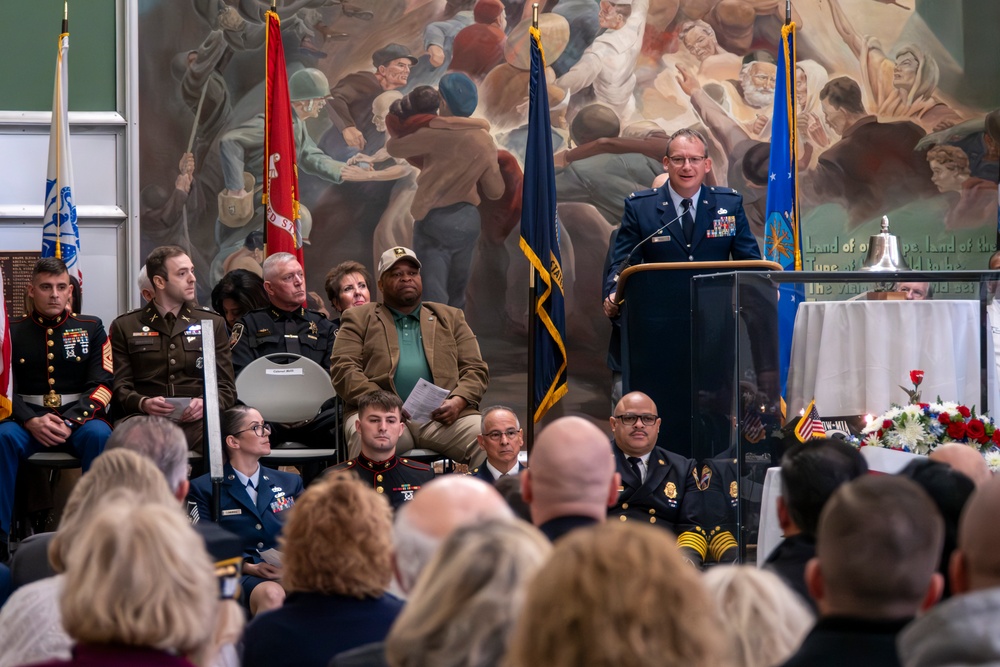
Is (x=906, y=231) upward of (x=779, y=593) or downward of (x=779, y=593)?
upward

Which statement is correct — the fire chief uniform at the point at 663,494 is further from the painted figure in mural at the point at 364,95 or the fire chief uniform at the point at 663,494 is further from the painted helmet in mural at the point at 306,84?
the painted helmet in mural at the point at 306,84

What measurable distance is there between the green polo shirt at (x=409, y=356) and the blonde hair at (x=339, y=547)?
4187 millimetres

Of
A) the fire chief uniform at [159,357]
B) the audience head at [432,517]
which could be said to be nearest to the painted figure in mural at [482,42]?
the fire chief uniform at [159,357]

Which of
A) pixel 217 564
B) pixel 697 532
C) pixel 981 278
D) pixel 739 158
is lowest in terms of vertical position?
pixel 697 532

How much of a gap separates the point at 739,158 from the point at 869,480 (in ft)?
26.5

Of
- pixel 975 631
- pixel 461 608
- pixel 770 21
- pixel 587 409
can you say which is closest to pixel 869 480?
pixel 975 631

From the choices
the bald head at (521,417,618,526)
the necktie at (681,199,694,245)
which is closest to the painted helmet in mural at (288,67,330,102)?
the necktie at (681,199,694,245)

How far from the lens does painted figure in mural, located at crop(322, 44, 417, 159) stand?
9.52m

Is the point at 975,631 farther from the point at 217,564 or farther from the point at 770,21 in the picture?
the point at 770,21

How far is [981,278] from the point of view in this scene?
17.5 feet

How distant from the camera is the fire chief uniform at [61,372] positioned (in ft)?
21.8

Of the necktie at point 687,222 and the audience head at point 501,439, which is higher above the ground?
the necktie at point 687,222

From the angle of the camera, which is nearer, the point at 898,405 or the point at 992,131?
the point at 898,405

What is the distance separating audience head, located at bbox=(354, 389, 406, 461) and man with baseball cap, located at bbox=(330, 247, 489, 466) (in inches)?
18.5
